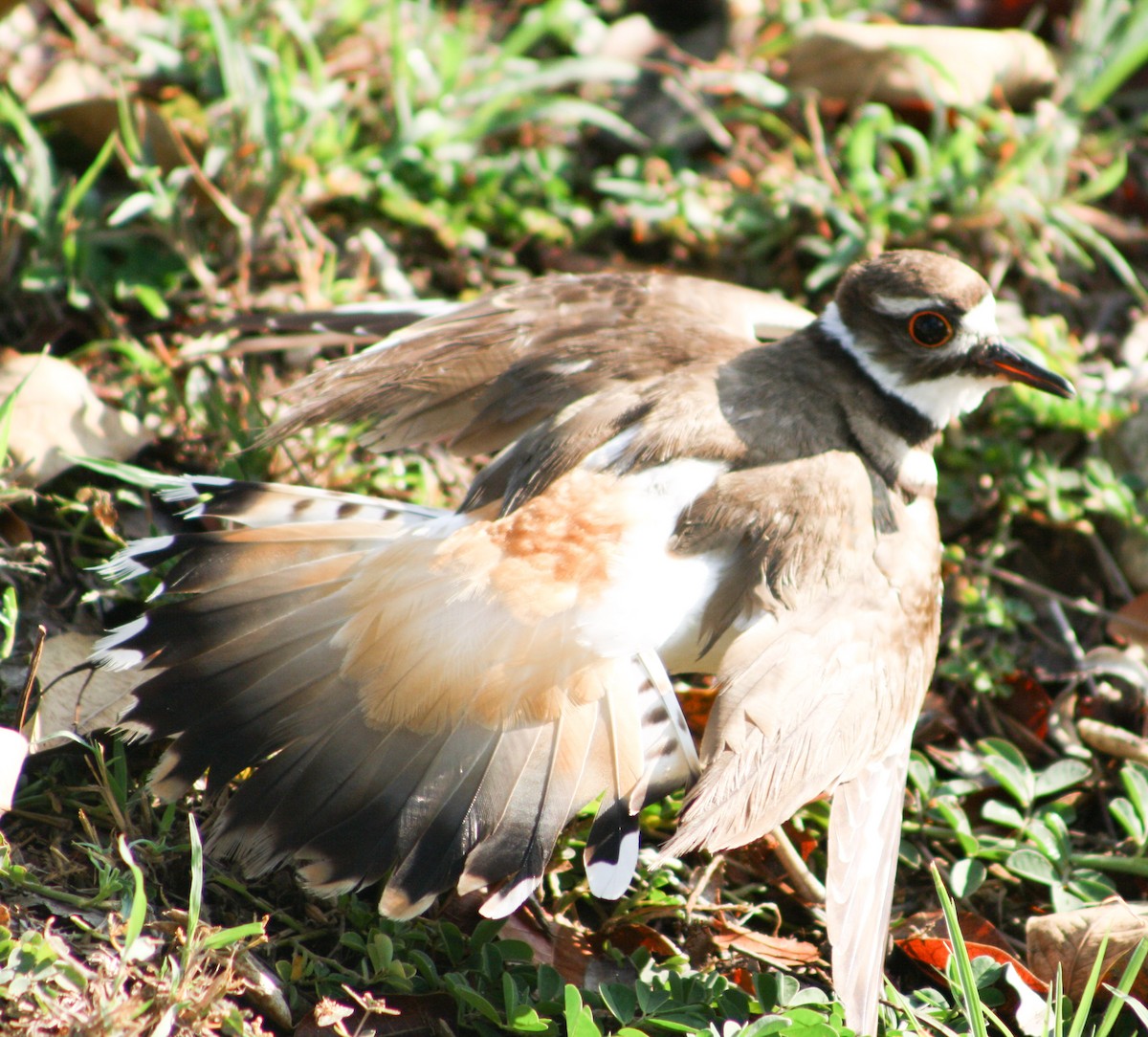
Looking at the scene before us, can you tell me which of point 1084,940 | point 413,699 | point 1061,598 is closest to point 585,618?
point 413,699

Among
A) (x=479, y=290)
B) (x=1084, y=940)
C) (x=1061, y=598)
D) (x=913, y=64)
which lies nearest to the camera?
(x=1084, y=940)

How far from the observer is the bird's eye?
149 inches

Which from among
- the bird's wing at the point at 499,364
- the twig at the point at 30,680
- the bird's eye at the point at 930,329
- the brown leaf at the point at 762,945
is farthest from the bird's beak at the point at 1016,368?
the twig at the point at 30,680

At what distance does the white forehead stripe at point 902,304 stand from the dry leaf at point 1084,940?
1679 millimetres

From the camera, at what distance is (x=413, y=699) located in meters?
3.03

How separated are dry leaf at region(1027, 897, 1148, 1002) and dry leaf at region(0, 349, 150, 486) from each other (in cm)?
296

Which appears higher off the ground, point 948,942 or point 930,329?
point 930,329

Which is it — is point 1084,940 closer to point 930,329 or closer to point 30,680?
point 930,329

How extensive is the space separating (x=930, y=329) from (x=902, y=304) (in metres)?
0.11

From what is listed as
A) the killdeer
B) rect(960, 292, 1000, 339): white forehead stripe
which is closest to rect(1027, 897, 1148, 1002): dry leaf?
the killdeer

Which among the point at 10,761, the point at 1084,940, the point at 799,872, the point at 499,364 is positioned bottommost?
the point at 799,872

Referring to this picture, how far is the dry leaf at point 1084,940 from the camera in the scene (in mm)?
3260

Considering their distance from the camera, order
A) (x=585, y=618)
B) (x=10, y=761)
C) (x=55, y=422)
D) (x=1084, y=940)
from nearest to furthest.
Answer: (x=10, y=761)
(x=585, y=618)
(x=1084, y=940)
(x=55, y=422)

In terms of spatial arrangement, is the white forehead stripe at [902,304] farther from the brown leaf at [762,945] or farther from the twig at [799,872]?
the brown leaf at [762,945]
